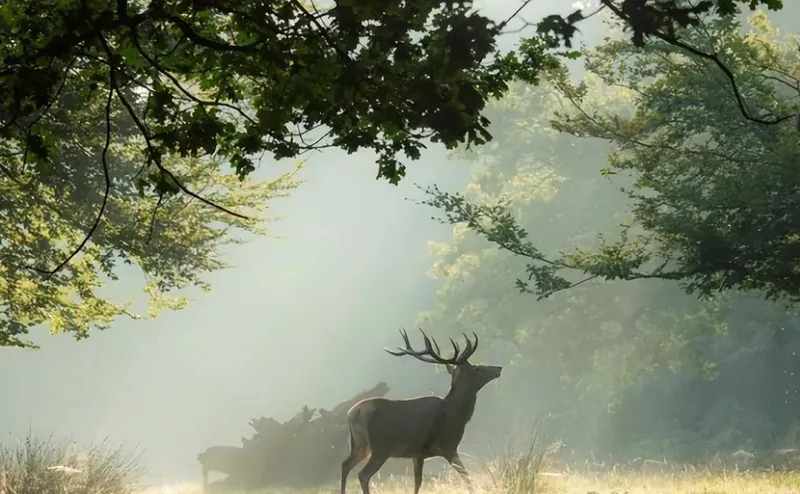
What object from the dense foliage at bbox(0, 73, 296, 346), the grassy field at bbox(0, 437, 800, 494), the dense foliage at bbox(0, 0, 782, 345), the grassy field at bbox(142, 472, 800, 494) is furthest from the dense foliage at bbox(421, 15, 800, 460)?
the dense foliage at bbox(0, 0, 782, 345)

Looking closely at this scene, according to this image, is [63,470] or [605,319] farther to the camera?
[605,319]

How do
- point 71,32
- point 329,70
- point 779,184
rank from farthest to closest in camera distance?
1. point 779,184
2. point 329,70
3. point 71,32

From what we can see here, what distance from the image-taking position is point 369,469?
9.02m

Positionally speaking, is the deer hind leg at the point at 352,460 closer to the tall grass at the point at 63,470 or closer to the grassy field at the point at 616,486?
the grassy field at the point at 616,486

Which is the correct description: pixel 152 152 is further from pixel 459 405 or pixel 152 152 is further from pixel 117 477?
pixel 117 477

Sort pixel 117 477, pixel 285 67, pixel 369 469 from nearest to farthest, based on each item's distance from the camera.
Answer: pixel 285 67
pixel 369 469
pixel 117 477

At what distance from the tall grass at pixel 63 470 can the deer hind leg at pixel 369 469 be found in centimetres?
362

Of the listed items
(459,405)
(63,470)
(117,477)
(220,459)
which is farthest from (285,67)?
(220,459)

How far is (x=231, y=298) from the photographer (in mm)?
77500

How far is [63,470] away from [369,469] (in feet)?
12.8

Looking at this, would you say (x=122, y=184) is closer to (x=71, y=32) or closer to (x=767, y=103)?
(x=767, y=103)

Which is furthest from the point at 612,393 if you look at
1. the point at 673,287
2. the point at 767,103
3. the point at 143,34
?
the point at 143,34

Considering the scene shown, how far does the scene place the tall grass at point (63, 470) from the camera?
9391 millimetres

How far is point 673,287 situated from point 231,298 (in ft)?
181
